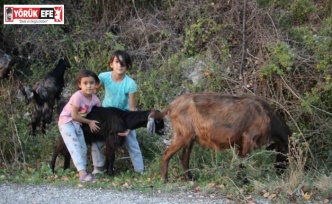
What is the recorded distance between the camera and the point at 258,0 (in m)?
12.1

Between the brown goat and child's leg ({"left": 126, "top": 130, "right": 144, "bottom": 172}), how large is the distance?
98cm

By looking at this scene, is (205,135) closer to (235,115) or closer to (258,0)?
(235,115)

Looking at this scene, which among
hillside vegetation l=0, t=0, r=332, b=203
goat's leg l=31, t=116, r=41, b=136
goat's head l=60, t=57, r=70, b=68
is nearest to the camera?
hillside vegetation l=0, t=0, r=332, b=203

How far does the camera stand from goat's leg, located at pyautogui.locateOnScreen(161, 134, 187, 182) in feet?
27.2

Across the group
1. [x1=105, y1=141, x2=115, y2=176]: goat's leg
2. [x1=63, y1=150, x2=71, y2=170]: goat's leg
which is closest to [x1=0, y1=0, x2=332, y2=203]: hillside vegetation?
[x1=105, y1=141, x2=115, y2=176]: goat's leg

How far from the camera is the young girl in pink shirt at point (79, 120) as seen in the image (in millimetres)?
8570

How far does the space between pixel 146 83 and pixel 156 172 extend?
2.81 metres

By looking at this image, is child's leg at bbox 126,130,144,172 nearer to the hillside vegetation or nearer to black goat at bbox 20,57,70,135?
the hillside vegetation

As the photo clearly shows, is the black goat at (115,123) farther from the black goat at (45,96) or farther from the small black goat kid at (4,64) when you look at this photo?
the small black goat kid at (4,64)

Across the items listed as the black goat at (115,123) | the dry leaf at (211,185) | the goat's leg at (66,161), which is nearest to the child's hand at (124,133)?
the black goat at (115,123)

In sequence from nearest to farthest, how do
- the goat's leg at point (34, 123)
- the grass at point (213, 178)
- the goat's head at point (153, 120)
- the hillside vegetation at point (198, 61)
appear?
the grass at point (213, 178), the goat's head at point (153, 120), the hillside vegetation at point (198, 61), the goat's leg at point (34, 123)

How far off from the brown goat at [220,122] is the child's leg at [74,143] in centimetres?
127

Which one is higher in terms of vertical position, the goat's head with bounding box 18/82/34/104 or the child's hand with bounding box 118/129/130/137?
the goat's head with bounding box 18/82/34/104

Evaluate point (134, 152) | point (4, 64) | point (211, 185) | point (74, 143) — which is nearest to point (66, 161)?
point (74, 143)
